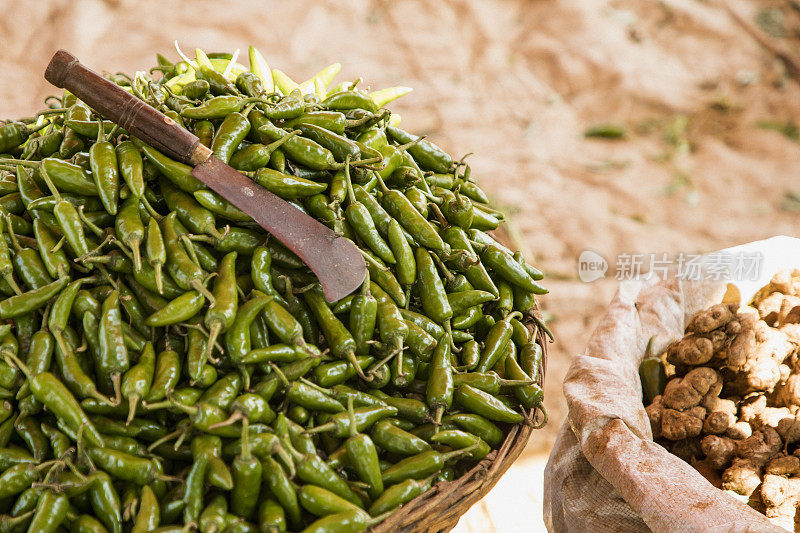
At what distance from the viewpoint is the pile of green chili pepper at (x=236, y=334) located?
1485 mm

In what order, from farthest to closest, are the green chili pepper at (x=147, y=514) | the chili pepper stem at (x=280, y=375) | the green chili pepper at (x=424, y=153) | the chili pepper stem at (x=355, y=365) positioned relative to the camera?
the green chili pepper at (x=424, y=153) → the chili pepper stem at (x=355, y=365) → the chili pepper stem at (x=280, y=375) → the green chili pepper at (x=147, y=514)

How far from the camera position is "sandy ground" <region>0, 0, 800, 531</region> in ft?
15.3

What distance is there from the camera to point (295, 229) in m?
1.79

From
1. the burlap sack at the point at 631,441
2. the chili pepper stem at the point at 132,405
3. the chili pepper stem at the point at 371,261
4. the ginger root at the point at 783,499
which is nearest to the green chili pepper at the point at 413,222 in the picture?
the chili pepper stem at the point at 371,261

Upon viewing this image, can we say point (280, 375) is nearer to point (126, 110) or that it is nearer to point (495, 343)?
point (495, 343)

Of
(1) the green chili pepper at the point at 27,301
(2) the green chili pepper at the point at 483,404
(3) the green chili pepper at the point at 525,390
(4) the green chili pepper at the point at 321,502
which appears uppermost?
(1) the green chili pepper at the point at 27,301

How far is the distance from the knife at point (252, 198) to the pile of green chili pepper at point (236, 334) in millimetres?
43

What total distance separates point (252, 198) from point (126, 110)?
42 cm

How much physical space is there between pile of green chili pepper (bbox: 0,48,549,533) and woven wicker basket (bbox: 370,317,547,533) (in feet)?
0.12

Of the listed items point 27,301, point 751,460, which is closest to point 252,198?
point 27,301

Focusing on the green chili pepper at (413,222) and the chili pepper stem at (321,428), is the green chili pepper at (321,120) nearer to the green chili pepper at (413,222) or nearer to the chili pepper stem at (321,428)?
the green chili pepper at (413,222)

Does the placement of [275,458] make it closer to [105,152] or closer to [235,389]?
[235,389]

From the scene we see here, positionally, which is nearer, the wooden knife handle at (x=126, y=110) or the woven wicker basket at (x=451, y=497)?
the woven wicker basket at (x=451, y=497)

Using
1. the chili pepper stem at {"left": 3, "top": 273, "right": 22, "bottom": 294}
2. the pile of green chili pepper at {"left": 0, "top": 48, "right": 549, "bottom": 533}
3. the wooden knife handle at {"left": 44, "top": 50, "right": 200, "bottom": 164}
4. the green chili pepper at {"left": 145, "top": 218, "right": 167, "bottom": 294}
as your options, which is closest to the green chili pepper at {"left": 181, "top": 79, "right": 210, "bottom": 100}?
the pile of green chili pepper at {"left": 0, "top": 48, "right": 549, "bottom": 533}
